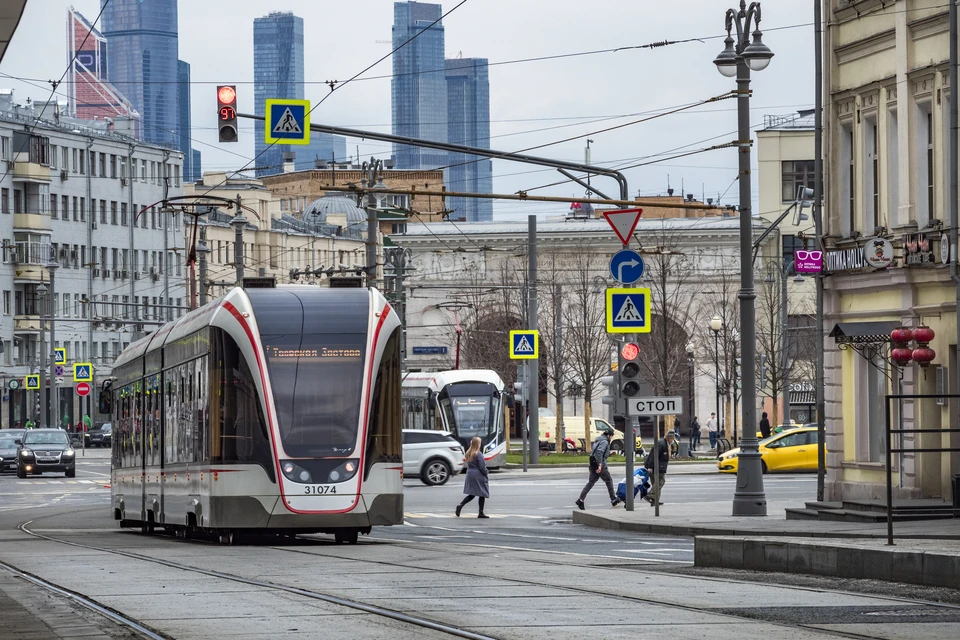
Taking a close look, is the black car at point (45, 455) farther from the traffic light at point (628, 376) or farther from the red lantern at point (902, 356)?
the red lantern at point (902, 356)

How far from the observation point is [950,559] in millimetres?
14375

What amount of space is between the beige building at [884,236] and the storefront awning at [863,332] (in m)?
0.03

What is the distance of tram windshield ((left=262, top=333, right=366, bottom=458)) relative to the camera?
20953 millimetres

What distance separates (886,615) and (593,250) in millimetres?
78845

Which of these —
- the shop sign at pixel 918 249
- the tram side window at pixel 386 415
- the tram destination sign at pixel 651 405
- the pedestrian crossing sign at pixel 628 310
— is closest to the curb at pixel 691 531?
the tram destination sign at pixel 651 405

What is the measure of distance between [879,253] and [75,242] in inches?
3338

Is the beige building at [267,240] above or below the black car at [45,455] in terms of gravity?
above

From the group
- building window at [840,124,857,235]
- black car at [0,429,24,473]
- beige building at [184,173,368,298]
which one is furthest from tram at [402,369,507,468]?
beige building at [184,173,368,298]

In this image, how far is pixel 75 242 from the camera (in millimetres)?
106125

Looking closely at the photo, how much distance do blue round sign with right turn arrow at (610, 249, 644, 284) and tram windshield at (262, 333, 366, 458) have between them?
7.93 meters

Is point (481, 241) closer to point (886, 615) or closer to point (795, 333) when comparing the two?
point (795, 333)

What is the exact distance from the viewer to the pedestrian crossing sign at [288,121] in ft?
86.6

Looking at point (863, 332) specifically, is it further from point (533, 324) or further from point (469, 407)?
point (469, 407)

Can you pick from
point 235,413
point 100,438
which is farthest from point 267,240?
point 235,413
